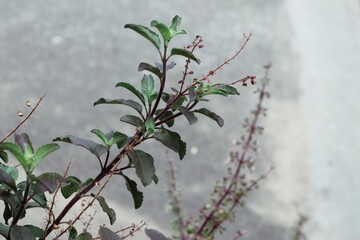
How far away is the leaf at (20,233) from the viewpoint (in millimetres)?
611

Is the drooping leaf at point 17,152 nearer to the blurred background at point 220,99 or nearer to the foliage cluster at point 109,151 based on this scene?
the foliage cluster at point 109,151

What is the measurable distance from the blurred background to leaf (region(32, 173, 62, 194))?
1.99 metres

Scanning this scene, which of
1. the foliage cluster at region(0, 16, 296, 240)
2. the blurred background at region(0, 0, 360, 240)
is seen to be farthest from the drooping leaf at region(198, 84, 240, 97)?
the blurred background at region(0, 0, 360, 240)

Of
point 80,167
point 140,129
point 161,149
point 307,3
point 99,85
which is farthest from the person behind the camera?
point 307,3

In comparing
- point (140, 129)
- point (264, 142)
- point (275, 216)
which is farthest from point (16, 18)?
point (140, 129)

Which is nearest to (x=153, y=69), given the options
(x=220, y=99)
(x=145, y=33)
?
(x=145, y=33)

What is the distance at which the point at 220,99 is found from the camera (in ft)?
11.3

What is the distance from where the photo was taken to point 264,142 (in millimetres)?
3227

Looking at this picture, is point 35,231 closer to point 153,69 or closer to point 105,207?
point 105,207

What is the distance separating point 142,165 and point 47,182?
5.3 inches

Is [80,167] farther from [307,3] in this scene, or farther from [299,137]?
[307,3]

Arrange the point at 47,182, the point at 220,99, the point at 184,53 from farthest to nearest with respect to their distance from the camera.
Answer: the point at 220,99
the point at 184,53
the point at 47,182

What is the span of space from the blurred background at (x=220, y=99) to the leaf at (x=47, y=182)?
6.51 ft

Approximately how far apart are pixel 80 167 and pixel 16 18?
Answer: 97cm
